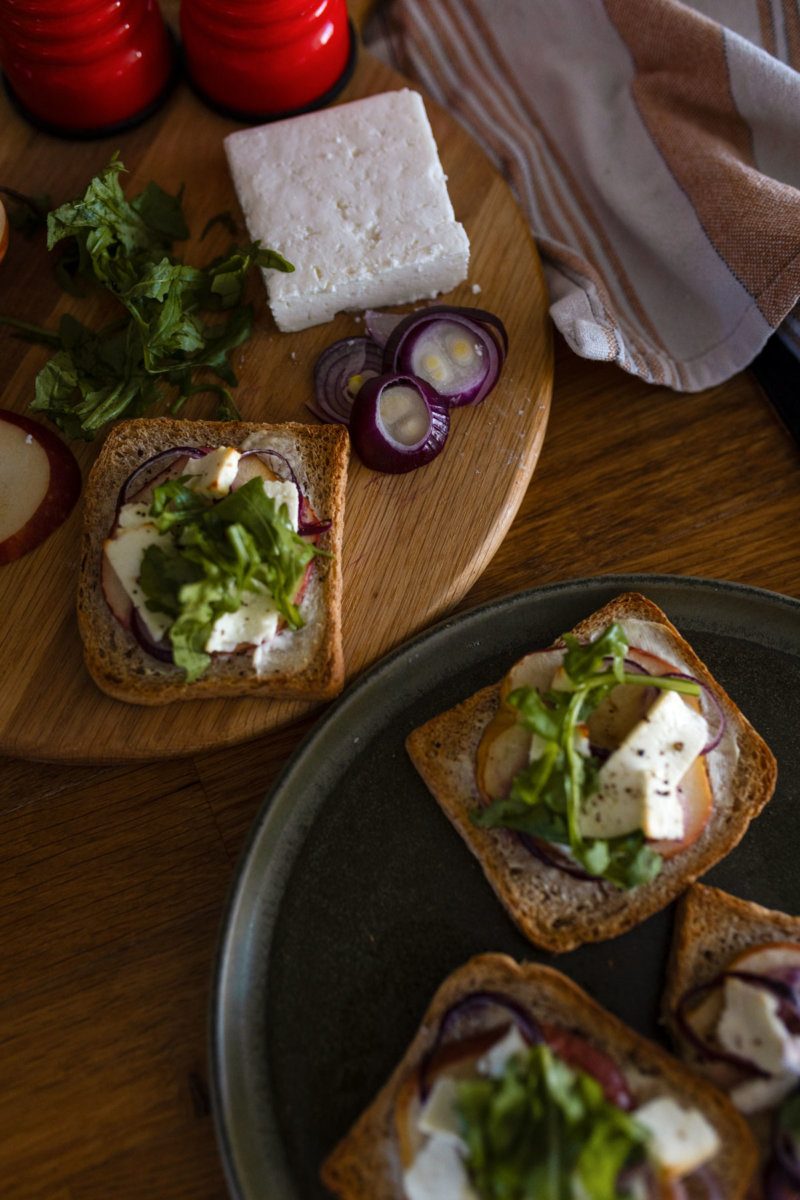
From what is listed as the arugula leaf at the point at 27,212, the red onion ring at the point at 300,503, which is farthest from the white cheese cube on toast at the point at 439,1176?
the arugula leaf at the point at 27,212

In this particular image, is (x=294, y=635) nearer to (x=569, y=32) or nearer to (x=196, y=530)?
(x=196, y=530)

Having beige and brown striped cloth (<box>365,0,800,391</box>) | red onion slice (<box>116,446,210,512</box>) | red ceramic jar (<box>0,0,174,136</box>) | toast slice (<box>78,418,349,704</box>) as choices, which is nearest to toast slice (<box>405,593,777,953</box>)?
toast slice (<box>78,418,349,704</box>)

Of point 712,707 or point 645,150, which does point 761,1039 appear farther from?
point 645,150

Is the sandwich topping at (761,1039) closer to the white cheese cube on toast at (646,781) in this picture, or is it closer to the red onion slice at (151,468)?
the white cheese cube on toast at (646,781)

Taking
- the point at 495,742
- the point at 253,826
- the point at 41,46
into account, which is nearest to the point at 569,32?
the point at 41,46


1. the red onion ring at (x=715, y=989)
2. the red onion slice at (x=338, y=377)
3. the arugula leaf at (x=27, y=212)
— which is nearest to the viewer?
the red onion ring at (x=715, y=989)

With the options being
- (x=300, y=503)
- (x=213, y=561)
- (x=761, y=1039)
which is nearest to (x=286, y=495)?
(x=300, y=503)

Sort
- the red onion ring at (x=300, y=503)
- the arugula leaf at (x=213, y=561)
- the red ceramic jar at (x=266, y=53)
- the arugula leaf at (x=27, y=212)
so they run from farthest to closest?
the arugula leaf at (x=27, y=212)
the red ceramic jar at (x=266, y=53)
the red onion ring at (x=300, y=503)
the arugula leaf at (x=213, y=561)

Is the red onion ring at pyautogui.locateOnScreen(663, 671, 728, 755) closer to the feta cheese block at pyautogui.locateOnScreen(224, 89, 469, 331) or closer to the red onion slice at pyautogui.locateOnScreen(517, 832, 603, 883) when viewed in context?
the red onion slice at pyautogui.locateOnScreen(517, 832, 603, 883)
